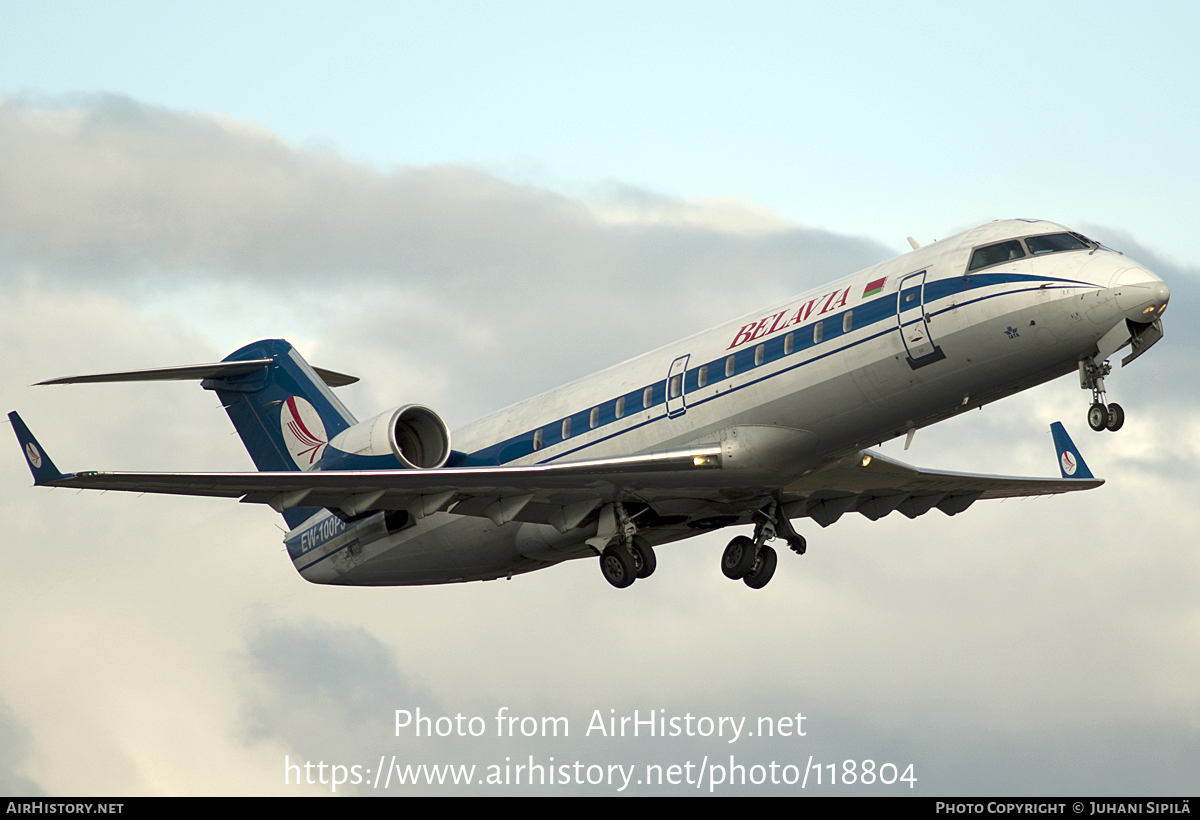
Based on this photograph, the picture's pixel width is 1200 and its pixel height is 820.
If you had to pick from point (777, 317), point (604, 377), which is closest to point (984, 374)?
point (777, 317)

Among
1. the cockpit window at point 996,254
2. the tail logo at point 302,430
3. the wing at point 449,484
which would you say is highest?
the tail logo at point 302,430

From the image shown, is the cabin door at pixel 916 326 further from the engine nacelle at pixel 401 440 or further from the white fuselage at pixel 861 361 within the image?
the engine nacelle at pixel 401 440

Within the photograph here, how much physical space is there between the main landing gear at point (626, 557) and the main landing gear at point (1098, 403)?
7000 millimetres

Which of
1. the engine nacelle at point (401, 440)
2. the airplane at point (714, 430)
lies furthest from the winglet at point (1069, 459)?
the engine nacelle at point (401, 440)

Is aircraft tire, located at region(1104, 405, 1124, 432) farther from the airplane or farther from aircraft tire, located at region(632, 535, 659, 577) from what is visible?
aircraft tire, located at region(632, 535, 659, 577)

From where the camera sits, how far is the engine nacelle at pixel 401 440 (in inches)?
961

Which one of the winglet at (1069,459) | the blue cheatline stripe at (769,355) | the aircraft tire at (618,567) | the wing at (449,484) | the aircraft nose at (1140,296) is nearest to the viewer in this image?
the aircraft nose at (1140,296)

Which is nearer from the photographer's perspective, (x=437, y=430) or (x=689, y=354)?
(x=689, y=354)

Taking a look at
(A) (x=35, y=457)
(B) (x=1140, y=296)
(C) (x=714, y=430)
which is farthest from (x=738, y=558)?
(A) (x=35, y=457)

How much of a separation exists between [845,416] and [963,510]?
29.8 feet

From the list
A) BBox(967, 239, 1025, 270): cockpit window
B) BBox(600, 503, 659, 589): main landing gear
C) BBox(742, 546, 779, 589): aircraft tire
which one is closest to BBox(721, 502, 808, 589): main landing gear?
BBox(742, 546, 779, 589): aircraft tire

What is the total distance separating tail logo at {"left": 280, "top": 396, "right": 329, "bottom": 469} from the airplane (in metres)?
0.04

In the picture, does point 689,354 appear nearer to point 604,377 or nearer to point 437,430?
point 604,377

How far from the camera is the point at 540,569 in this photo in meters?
27.0
